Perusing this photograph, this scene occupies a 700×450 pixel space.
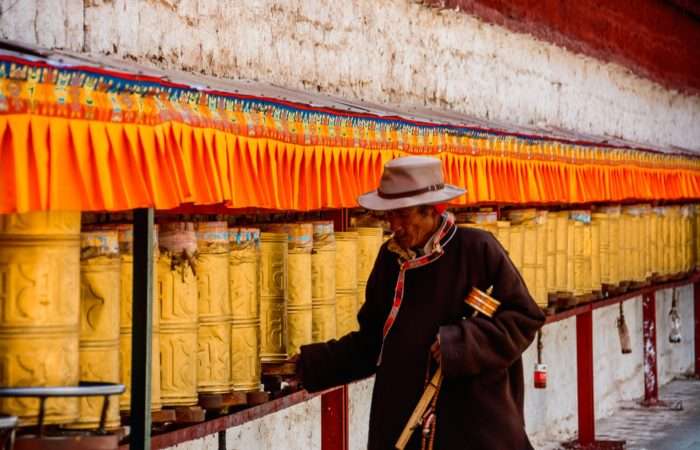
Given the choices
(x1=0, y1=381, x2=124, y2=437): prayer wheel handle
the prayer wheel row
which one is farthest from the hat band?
the prayer wheel row

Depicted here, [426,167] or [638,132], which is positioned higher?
[638,132]

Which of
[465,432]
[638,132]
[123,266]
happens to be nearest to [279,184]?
[123,266]

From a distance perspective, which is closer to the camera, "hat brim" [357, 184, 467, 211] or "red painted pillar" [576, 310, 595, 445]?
"hat brim" [357, 184, 467, 211]

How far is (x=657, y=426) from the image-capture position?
11.6 m

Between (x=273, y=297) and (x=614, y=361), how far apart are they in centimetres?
842

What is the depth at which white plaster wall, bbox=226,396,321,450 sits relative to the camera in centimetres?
612

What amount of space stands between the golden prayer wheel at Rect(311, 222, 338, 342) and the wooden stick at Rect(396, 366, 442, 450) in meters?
1.09

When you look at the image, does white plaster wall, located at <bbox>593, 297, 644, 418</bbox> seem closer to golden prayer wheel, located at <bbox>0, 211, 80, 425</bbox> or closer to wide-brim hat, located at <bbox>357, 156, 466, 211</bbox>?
wide-brim hat, located at <bbox>357, 156, 466, 211</bbox>

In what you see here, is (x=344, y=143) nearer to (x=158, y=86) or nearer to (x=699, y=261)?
(x=158, y=86)

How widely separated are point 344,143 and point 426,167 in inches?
42.7

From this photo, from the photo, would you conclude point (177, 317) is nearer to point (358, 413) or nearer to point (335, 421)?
point (335, 421)

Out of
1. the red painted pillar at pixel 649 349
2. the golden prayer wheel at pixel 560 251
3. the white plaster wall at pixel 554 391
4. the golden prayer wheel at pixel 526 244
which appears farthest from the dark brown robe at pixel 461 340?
the red painted pillar at pixel 649 349

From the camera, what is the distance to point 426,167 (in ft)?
13.5

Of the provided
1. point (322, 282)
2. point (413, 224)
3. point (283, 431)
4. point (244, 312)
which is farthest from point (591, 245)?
point (413, 224)
